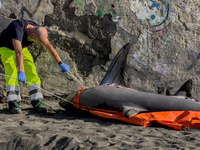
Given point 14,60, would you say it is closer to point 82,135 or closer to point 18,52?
point 18,52

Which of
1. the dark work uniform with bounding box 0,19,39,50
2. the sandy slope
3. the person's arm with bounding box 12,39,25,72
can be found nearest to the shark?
the sandy slope

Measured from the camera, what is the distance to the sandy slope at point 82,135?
1562 millimetres

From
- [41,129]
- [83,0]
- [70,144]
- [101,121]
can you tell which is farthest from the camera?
[83,0]

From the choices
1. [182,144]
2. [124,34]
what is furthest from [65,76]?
[182,144]

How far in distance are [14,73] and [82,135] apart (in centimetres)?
133

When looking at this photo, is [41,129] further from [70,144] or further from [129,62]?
[129,62]

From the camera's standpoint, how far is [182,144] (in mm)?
1610

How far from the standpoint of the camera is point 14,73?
Answer: 102 inches

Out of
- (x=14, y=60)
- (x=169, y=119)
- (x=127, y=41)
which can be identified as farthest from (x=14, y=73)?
(x=169, y=119)

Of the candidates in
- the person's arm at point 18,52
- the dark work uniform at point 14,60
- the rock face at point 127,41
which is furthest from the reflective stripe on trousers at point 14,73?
the rock face at point 127,41

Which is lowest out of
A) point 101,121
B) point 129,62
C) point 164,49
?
point 101,121

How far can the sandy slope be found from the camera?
Answer: 1.56 meters

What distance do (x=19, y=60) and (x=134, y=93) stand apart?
136cm

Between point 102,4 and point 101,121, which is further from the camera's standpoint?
point 102,4
